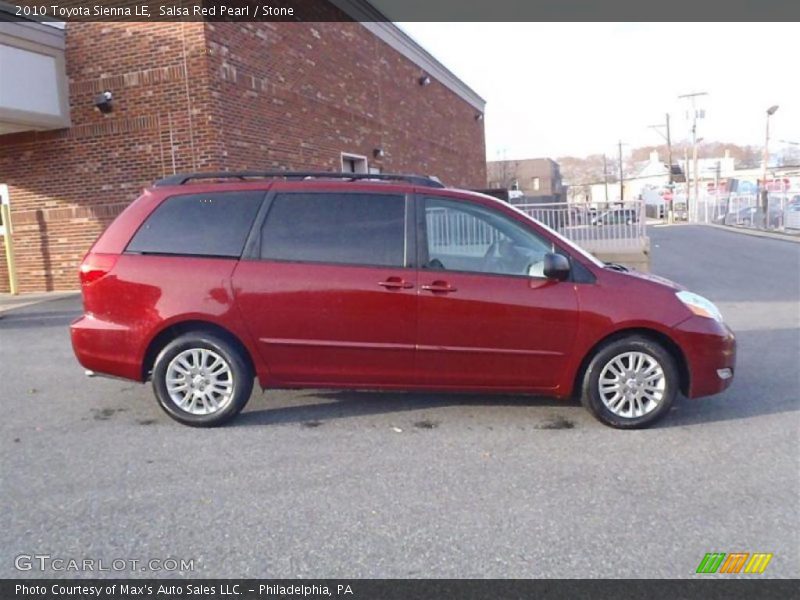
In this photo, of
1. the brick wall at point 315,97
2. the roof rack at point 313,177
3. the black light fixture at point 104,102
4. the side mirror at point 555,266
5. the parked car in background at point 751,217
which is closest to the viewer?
the side mirror at point 555,266

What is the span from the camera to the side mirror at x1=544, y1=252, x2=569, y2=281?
4.49 metres

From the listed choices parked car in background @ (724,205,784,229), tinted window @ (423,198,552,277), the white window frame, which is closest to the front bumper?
tinted window @ (423,198,552,277)

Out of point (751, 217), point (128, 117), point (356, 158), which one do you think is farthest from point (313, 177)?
point (751, 217)

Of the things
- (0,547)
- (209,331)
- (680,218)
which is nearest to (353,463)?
(209,331)

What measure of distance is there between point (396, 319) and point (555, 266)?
3.93 feet

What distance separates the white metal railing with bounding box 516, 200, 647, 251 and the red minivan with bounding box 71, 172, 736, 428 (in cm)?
734

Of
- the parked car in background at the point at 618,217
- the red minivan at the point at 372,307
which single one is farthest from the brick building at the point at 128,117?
the red minivan at the point at 372,307

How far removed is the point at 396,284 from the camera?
4582mm

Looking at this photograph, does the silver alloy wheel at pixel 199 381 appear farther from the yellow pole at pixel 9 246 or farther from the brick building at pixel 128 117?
the yellow pole at pixel 9 246

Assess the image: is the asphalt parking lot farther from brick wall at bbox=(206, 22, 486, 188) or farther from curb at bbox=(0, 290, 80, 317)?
brick wall at bbox=(206, 22, 486, 188)

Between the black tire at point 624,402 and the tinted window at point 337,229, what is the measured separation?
162 centimetres

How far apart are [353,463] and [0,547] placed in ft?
6.31

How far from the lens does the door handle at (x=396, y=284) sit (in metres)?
4.58

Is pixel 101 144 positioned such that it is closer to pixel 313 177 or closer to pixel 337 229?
pixel 313 177
